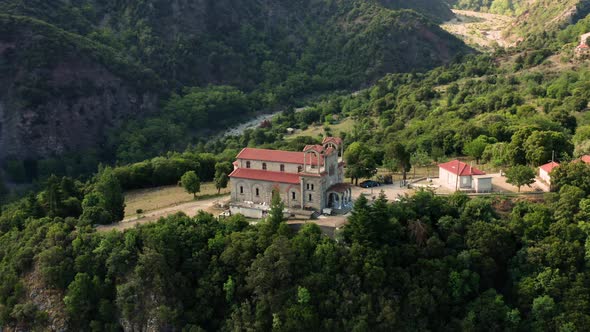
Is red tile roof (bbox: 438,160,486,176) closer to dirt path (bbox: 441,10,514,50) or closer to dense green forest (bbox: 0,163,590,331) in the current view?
dense green forest (bbox: 0,163,590,331)

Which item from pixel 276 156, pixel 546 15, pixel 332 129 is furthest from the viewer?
pixel 546 15

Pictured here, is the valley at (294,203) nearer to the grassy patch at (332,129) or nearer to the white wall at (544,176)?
the white wall at (544,176)

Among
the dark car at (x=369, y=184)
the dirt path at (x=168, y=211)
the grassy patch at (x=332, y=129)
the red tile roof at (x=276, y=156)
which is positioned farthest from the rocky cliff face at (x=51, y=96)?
the dark car at (x=369, y=184)

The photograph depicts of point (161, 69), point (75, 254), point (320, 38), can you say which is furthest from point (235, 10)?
point (75, 254)

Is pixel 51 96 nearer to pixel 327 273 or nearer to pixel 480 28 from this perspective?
pixel 327 273

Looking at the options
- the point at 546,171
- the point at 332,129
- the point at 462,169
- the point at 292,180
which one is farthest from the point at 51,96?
the point at 546,171

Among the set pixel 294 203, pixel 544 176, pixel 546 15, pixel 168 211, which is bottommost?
pixel 168 211
